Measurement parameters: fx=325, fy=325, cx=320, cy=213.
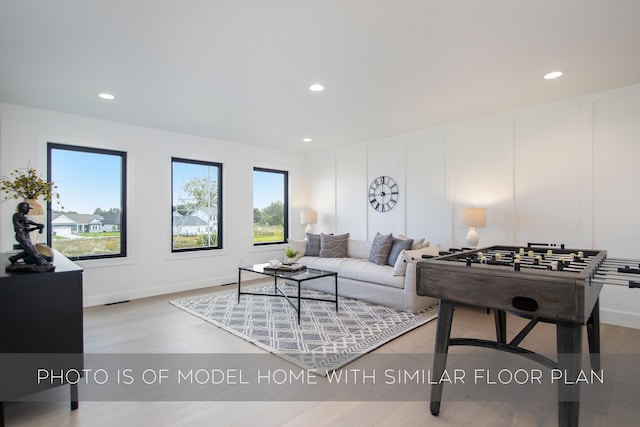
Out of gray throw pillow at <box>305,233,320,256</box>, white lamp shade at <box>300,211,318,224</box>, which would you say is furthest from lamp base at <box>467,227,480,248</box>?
white lamp shade at <box>300,211,318,224</box>

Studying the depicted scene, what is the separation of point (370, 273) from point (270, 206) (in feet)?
9.45

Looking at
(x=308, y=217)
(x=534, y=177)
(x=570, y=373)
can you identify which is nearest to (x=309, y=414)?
(x=570, y=373)

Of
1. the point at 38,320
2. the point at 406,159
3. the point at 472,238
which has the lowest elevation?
the point at 38,320

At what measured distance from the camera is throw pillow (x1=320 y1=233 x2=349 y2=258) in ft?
17.5

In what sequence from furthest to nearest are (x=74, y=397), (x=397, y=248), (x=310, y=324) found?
(x=397, y=248), (x=310, y=324), (x=74, y=397)

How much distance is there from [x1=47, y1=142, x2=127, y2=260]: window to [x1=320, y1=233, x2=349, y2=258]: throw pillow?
2940 mm

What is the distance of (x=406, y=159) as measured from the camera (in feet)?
17.4

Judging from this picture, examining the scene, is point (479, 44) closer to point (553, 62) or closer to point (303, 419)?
point (553, 62)

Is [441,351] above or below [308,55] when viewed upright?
below

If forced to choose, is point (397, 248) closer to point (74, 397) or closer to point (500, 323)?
point (500, 323)

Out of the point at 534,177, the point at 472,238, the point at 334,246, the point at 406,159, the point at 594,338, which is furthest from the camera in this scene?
the point at 334,246

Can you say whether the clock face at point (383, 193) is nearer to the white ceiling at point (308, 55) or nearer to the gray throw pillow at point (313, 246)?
the gray throw pillow at point (313, 246)

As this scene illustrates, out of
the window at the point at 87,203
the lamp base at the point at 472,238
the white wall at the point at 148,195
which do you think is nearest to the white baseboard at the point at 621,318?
the lamp base at the point at 472,238

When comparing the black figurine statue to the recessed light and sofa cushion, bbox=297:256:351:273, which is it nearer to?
sofa cushion, bbox=297:256:351:273
